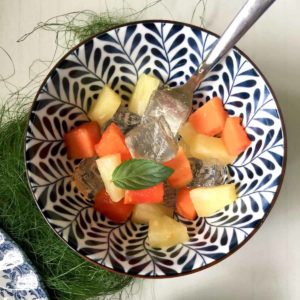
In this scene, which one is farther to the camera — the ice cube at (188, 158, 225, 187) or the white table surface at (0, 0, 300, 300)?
the white table surface at (0, 0, 300, 300)

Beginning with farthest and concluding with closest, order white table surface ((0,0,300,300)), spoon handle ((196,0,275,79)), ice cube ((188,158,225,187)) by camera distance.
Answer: white table surface ((0,0,300,300)), ice cube ((188,158,225,187)), spoon handle ((196,0,275,79))

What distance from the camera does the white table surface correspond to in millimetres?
Answer: 1005

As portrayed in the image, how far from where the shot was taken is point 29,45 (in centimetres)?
107

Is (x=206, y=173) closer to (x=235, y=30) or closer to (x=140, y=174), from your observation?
(x=140, y=174)

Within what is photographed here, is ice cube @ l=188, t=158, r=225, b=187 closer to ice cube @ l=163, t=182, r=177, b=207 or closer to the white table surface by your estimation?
ice cube @ l=163, t=182, r=177, b=207

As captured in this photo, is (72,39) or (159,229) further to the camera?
(72,39)

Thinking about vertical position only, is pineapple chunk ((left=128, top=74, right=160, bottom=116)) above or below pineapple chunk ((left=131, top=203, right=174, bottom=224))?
above

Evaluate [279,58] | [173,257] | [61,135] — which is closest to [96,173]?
[61,135]

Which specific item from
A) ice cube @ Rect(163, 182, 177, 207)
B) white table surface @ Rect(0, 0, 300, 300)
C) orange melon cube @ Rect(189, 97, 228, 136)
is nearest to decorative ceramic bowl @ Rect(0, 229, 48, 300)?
white table surface @ Rect(0, 0, 300, 300)

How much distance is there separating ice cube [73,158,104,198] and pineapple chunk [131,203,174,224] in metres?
0.08

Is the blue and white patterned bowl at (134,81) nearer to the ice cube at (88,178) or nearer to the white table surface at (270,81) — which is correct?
the ice cube at (88,178)

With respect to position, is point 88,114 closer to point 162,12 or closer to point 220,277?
point 162,12

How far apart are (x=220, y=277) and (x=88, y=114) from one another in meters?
0.40

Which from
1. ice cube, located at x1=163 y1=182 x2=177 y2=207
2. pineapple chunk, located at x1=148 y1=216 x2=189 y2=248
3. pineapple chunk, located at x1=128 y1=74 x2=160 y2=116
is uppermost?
pineapple chunk, located at x1=128 y1=74 x2=160 y2=116
